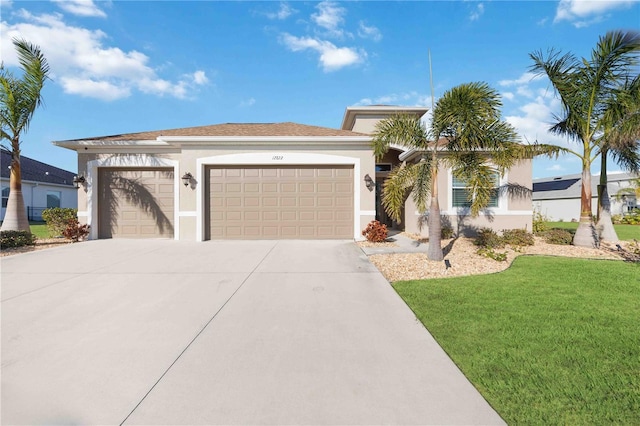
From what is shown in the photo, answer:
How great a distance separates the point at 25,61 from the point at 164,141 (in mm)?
4834

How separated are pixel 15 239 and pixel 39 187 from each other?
21539mm

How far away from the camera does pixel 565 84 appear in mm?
9141

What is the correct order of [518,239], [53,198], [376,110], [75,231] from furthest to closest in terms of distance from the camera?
1. [53,198]
2. [376,110]
3. [75,231]
4. [518,239]

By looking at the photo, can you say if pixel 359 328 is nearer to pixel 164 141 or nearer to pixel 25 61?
pixel 164 141

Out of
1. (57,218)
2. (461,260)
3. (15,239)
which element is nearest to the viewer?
(461,260)

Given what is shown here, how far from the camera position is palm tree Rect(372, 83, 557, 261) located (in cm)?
690

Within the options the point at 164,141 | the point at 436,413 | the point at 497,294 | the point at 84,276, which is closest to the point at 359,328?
the point at 436,413

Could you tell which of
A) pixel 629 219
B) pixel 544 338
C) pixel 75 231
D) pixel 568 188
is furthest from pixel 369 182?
pixel 568 188

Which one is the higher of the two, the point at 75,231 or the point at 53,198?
the point at 53,198

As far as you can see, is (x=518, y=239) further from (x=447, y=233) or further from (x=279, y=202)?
(x=279, y=202)

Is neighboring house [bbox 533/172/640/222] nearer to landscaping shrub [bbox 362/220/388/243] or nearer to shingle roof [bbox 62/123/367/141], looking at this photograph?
landscaping shrub [bbox 362/220/388/243]

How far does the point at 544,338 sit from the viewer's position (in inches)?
139

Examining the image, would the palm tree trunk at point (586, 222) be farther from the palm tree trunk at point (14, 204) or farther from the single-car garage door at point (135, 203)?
the palm tree trunk at point (14, 204)

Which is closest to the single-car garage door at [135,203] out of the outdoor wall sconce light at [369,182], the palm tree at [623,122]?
the outdoor wall sconce light at [369,182]
